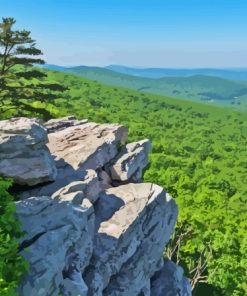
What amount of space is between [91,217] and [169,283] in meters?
11.8

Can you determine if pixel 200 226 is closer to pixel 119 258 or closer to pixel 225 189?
pixel 119 258

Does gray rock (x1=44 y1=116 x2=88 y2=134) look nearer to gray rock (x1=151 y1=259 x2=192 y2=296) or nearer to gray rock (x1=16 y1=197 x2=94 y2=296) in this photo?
gray rock (x1=151 y1=259 x2=192 y2=296)

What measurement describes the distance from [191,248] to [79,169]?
2622 cm

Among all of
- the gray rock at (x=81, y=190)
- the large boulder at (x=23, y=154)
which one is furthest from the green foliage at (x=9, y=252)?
the large boulder at (x=23, y=154)

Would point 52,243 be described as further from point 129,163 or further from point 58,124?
point 58,124

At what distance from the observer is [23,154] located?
1128 inches

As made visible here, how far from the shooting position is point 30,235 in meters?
21.2

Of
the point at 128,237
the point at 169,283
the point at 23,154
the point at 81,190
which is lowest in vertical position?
the point at 169,283

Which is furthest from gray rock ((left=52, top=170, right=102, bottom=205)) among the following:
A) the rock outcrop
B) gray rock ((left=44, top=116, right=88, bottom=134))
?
gray rock ((left=44, top=116, right=88, bottom=134))

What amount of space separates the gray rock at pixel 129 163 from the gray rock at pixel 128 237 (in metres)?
2.41

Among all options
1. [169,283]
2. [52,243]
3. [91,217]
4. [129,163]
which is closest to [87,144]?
[129,163]

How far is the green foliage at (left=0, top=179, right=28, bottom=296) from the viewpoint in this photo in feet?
52.4

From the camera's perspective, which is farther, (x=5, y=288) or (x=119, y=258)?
(x=119, y=258)

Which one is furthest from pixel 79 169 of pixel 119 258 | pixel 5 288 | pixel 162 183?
pixel 162 183
